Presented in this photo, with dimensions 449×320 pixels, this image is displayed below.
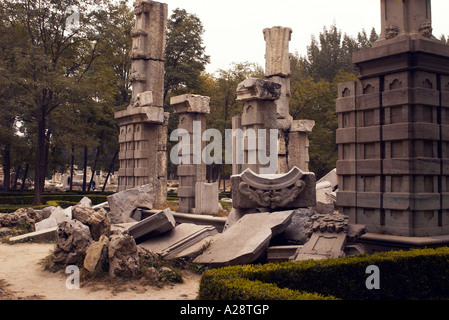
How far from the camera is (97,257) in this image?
7797mm

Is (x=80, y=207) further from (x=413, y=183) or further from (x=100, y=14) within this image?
(x=100, y=14)

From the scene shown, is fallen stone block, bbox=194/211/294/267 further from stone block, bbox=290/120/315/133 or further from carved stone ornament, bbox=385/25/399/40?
stone block, bbox=290/120/315/133

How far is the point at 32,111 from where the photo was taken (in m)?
23.2

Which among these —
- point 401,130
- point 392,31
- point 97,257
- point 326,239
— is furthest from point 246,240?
point 392,31

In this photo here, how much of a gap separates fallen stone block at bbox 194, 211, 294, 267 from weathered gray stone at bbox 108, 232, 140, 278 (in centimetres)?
140

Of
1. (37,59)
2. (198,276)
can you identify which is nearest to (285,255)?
(198,276)

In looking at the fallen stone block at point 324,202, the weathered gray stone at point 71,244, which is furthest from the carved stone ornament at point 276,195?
the fallen stone block at point 324,202

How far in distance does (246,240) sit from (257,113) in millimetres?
6219

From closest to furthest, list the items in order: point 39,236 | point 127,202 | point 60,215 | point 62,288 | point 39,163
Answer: point 62,288 < point 39,236 < point 127,202 < point 60,215 < point 39,163

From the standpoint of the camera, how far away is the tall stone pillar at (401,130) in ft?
26.5

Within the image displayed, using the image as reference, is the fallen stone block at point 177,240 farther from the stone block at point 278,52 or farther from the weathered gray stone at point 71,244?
the stone block at point 278,52

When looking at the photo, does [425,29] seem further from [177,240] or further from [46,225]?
[46,225]

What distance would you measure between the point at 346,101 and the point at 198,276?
4.50 metres

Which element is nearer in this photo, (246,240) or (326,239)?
(326,239)
